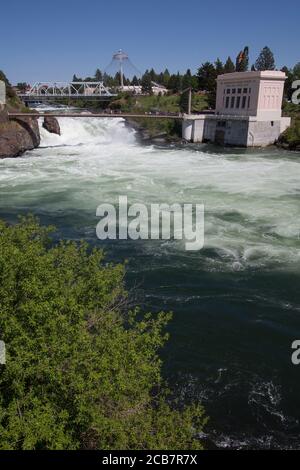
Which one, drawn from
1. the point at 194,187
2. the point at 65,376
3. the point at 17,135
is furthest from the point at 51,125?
the point at 65,376

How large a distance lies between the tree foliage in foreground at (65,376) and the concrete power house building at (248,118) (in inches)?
2369

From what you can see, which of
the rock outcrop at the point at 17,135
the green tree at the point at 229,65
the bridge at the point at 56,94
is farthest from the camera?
the green tree at the point at 229,65

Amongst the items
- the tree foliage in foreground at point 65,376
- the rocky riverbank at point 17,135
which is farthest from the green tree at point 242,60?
the tree foliage in foreground at point 65,376

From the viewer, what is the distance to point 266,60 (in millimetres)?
114625

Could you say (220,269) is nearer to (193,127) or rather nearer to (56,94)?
(193,127)

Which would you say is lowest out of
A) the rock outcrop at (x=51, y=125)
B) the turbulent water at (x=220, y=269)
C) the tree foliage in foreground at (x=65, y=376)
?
the turbulent water at (x=220, y=269)

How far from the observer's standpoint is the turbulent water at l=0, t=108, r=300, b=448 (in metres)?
14.0

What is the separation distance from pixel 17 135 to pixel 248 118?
33.6 metres

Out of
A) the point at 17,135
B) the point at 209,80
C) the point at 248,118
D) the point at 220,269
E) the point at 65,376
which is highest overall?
the point at 209,80

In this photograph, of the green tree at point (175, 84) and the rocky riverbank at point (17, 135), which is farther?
the green tree at point (175, 84)

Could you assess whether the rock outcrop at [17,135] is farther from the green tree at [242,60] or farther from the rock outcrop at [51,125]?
the green tree at [242,60]

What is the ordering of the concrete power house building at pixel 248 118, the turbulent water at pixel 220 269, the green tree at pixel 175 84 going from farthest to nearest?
the green tree at pixel 175 84 < the concrete power house building at pixel 248 118 < the turbulent water at pixel 220 269

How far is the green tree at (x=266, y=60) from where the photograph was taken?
114125 millimetres

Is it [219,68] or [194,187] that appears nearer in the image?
[194,187]
